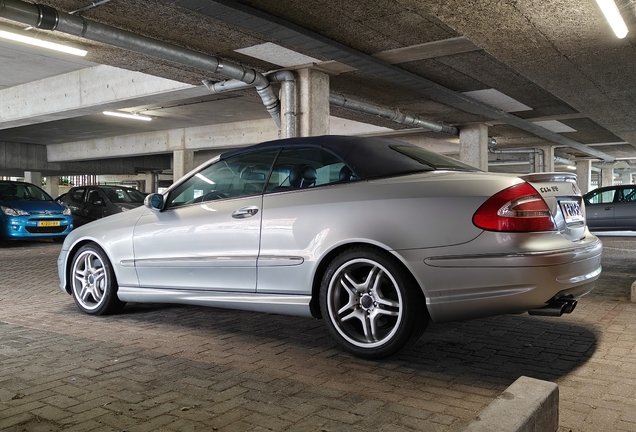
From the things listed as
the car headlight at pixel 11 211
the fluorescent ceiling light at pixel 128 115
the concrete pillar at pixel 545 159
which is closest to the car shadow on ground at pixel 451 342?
the car headlight at pixel 11 211

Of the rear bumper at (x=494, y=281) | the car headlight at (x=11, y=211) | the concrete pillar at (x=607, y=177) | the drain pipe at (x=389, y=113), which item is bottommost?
the rear bumper at (x=494, y=281)

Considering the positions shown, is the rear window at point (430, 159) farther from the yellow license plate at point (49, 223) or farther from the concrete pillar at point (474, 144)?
the concrete pillar at point (474, 144)

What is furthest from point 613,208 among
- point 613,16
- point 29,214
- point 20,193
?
point 20,193

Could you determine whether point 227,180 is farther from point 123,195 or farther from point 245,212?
point 123,195

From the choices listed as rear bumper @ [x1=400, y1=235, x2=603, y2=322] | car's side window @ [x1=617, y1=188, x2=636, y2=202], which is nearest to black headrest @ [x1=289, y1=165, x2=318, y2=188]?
rear bumper @ [x1=400, y1=235, x2=603, y2=322]

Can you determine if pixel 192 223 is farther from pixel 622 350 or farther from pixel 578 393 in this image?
pixel 622 350

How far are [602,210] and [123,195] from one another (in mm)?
13340

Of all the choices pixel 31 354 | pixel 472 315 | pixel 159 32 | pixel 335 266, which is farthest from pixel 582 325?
pixel 159 32

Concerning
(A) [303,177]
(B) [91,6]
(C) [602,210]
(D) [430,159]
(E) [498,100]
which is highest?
(B) [91,6]

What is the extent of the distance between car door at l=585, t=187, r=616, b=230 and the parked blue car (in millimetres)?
13631

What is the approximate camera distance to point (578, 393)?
3166 millimetres

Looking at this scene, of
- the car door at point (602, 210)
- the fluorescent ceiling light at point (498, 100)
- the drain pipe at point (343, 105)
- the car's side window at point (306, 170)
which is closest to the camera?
the car's side window at point (306, 170)

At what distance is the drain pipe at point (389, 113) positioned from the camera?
13.3m

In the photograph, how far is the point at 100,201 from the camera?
54.0 ft
